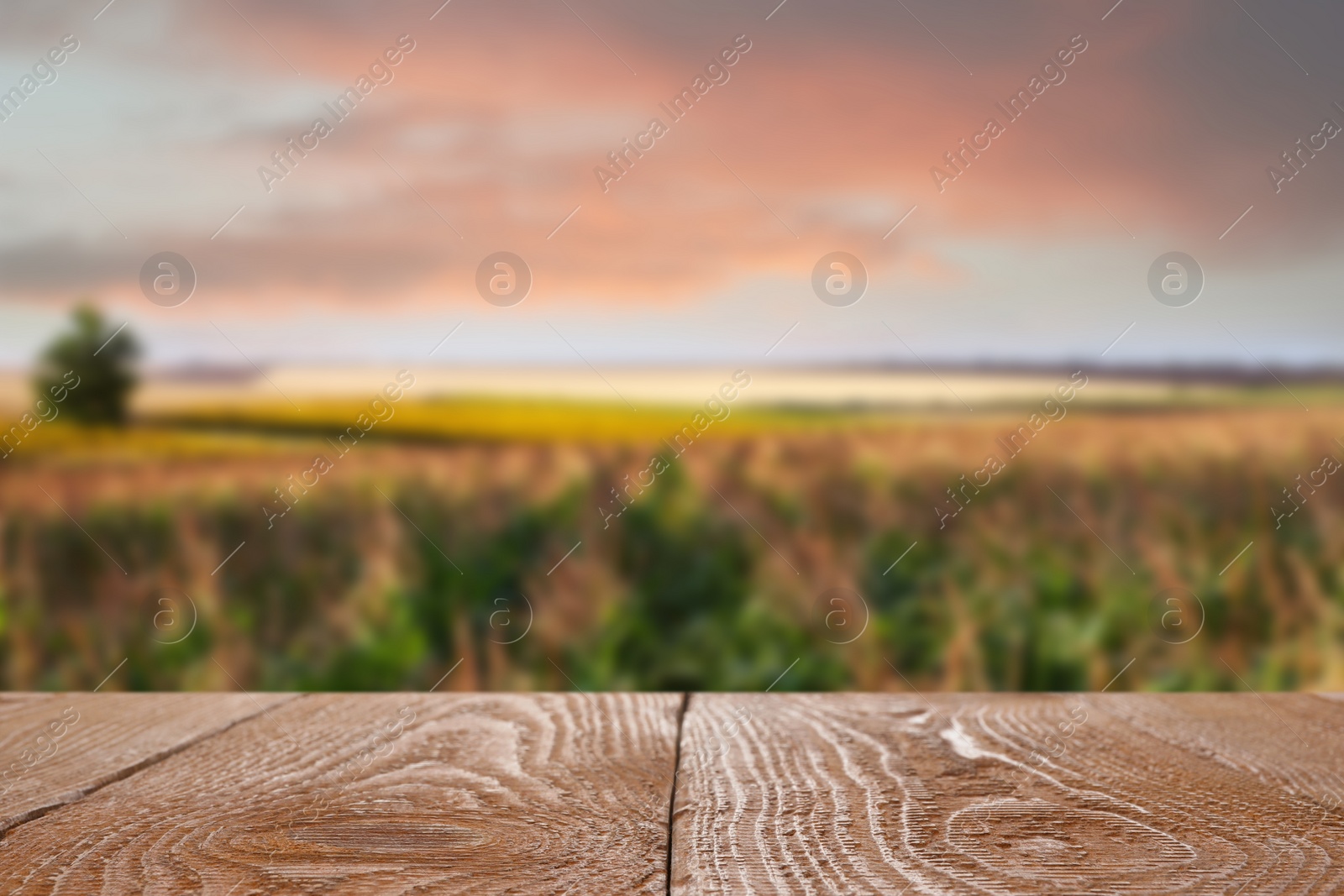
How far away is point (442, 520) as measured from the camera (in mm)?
1738

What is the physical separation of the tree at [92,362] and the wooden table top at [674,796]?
4.00 feet

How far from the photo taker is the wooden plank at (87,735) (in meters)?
0.55

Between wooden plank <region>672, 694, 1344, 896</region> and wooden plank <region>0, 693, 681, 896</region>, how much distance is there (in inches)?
1.5

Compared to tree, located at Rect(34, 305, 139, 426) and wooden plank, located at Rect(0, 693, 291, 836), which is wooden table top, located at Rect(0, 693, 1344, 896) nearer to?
wooden plank, located at Rect(0, 693, 291, 836)

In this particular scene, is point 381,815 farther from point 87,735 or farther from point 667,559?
point 667,559

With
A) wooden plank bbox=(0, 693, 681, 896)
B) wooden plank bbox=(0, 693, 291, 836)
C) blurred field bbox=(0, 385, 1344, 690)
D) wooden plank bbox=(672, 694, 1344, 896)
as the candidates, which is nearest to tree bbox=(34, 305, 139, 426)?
blurred field bbox=(0, 385, 1344, 690)

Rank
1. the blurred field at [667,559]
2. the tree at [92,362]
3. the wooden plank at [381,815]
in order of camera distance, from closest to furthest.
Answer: the wooden plank at [381,815] → the blurred field at [667,559] → the tree at [92,362]

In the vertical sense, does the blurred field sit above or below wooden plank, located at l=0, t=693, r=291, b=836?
A: above

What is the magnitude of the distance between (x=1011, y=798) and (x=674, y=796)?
0.18 m

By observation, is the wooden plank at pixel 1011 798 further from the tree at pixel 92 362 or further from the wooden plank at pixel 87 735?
the tree at pixel 92 362

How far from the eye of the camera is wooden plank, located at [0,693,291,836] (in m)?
0.55

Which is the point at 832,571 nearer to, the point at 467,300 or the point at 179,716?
the point at 467,300

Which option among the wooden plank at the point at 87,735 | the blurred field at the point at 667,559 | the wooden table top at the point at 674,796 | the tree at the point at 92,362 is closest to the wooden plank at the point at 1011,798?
the wooden table top at the point at 674,796

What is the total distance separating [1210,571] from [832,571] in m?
0.68
